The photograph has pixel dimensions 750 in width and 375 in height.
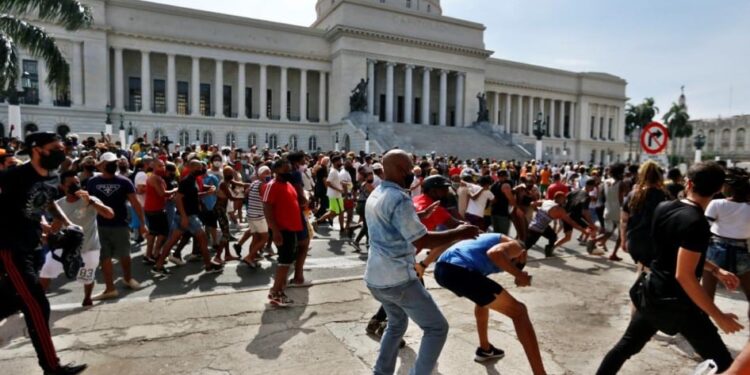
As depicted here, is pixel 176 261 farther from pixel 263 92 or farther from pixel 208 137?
pixel 263 92

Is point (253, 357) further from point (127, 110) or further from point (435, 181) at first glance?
point (127, 110)

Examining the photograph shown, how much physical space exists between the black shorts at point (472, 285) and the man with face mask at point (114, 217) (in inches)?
166

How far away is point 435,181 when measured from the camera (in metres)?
4.21

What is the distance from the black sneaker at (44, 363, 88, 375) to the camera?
3.67 m

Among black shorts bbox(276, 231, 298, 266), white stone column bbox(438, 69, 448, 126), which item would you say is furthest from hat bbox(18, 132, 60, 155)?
white stone column bbox(438, 69, 448, 126)

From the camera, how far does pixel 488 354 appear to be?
166 inches

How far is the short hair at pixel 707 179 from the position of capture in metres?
2.95

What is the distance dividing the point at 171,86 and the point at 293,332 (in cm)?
4329

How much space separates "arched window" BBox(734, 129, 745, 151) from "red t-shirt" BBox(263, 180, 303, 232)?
108 meters

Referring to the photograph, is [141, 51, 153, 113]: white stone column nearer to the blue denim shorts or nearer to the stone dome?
the stone dome

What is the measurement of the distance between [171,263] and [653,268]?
7256 mm

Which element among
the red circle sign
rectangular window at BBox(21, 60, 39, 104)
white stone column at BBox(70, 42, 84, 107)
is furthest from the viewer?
white stone column at BBox(70, 42, 84, 107)

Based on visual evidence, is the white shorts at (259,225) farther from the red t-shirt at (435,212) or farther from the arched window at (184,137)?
the arched window at (184,137)

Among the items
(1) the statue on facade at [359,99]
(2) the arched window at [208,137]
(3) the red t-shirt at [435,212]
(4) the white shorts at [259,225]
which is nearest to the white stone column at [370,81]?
(1) the statue on facade at [359,99]
